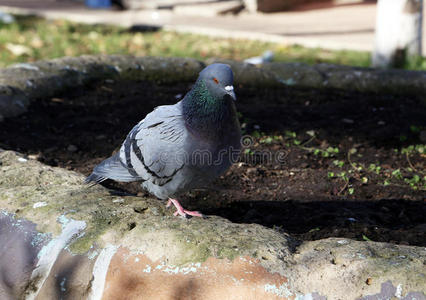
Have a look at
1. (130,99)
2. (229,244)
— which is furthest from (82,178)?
(130,99)

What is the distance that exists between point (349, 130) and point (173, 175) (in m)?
1.95

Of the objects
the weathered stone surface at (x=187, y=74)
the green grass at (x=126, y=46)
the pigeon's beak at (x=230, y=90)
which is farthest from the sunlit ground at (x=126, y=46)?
the pigeon's beak at (x=230, y=90)

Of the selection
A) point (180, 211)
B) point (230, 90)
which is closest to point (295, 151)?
point (180, 211)

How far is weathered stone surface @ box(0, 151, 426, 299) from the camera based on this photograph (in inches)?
70.3

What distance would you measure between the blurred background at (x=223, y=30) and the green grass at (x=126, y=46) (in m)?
0.01

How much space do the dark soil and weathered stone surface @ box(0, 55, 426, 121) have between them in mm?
150

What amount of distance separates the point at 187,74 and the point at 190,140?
2.78 meters

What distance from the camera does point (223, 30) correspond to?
8312 mm

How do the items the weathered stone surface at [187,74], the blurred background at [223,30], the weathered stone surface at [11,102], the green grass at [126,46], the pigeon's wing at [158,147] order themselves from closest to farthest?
the pigeon's wing at [158,147]
the weathered stone surface at [11,102]
the weathered stone surface at [187,74]
the blurred background at [223,30]
the green grass at [126,46]

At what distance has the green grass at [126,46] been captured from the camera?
6.87 metres

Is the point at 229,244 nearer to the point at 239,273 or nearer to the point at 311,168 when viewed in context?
the point at 239,273

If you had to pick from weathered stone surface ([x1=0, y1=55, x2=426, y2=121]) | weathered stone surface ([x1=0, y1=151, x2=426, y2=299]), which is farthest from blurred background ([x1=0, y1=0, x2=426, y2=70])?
weathered stone surface ([x1=0, y1=151, x2=426, y2=299])

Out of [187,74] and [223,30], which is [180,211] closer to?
[187,74]

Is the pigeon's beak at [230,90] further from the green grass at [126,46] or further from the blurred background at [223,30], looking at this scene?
the green grass at [126,46]
